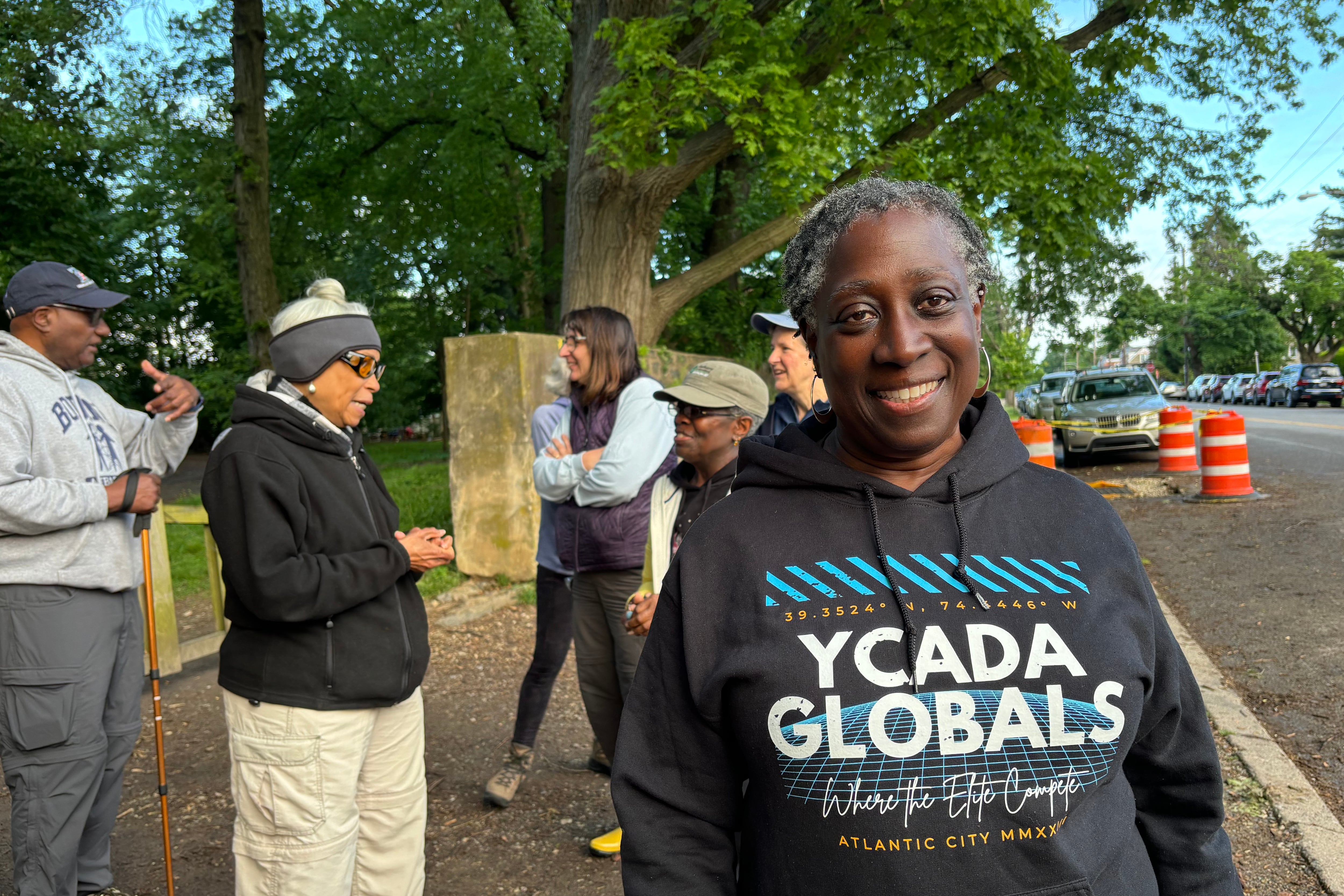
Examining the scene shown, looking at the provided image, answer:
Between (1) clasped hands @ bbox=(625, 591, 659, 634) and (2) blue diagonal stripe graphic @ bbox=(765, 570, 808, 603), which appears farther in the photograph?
(1) clasped hands @ bbox=(625, 591, 659, 634)

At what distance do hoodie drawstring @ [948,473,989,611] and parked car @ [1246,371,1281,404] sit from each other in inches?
1911

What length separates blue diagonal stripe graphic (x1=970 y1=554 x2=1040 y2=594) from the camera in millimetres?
1476

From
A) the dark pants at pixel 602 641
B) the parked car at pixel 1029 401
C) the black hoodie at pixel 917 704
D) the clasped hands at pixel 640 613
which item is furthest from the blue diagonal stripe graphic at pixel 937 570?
the parked car at pixel 1029 401

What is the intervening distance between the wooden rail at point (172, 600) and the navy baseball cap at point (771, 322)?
3.61m

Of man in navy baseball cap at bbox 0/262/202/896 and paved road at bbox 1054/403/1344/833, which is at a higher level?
man in navy baseball cap at bbox 0/262/202/896

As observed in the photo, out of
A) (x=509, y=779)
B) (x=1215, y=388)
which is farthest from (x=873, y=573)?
(x=1215, y=388)

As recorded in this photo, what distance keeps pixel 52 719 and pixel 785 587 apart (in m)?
2.91

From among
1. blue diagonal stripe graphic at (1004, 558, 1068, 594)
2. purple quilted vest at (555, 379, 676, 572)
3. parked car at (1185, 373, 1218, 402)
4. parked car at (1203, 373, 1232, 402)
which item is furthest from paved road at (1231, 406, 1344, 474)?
parked car at (1185, 373, 1218, 402)

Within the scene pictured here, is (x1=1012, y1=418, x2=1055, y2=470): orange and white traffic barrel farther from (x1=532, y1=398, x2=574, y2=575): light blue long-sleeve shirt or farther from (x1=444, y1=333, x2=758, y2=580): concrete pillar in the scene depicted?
(x1=532, y1=398, x2=574, y2=575): light blue long-sleeve shirt

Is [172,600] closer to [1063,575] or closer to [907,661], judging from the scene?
[907,661]

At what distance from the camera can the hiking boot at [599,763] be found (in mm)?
4879

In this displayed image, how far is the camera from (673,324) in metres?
14.8

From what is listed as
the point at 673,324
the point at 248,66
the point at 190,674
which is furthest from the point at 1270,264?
the point at 190,674

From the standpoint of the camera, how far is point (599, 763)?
16.2 feet
